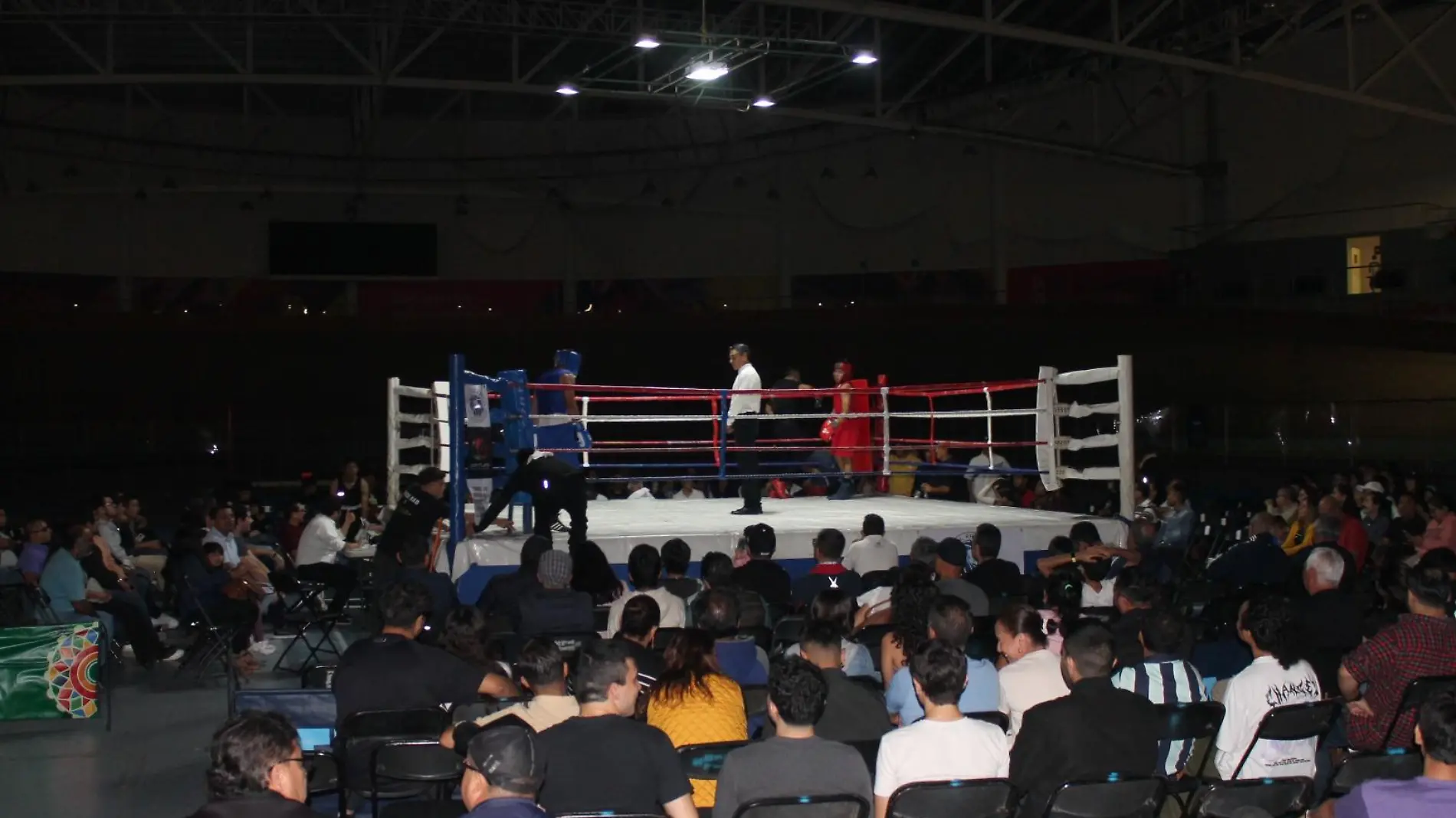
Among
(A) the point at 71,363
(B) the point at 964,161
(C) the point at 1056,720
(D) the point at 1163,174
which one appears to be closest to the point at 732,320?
(B) the point at 964,161

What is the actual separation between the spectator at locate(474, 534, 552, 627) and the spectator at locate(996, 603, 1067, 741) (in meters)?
2.35

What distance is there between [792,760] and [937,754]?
41cm

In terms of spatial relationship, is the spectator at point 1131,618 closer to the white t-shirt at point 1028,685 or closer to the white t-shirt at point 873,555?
the white t-shirt at point 1028,685

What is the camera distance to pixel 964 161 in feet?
73.0

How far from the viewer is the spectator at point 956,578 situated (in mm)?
6348

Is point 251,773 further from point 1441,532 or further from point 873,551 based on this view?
point 1441,532

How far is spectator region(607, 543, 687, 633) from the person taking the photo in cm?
608

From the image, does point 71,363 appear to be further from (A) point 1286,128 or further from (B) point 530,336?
(A) point 1286,128

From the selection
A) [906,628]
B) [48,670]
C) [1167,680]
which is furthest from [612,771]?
[48,670]

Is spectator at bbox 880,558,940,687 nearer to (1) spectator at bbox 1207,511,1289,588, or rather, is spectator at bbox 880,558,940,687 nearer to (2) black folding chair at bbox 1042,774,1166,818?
(2) black folding chair at bbox 1042,774,1166,818

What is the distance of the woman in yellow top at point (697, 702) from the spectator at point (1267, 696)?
60.6 inches

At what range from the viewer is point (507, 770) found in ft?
9.75

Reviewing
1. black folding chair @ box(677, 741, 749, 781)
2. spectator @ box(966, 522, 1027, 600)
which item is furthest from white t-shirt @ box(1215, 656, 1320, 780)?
spectator @ box(966, 522, 1027, 600)

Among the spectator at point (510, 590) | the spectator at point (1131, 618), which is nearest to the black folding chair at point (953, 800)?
the spectator at point (1131, 618)
